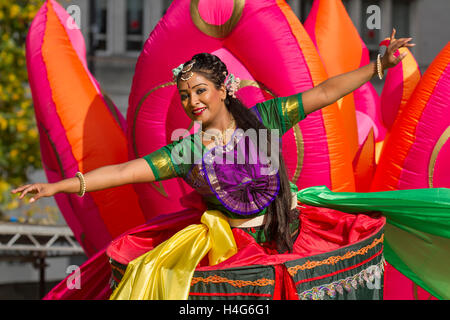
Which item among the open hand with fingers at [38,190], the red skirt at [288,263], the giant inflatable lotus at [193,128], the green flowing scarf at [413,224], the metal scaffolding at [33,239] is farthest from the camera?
the metal scaffolding at [33,239]

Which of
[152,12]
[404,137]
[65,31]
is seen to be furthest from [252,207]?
[152,12]

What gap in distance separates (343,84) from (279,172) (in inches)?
16.2

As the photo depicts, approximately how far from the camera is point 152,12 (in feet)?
31.9

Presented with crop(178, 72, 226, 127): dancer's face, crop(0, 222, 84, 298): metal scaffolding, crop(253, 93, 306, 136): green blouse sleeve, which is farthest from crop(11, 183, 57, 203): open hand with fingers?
crop(0, 222, 84, 298): metal scaffolding

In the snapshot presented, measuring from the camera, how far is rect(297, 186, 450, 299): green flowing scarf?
2.54 m

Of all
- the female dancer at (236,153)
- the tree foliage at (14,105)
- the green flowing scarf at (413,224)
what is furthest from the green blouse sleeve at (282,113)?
the tree foliage at (14,105)

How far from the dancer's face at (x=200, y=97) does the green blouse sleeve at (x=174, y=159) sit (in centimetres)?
12

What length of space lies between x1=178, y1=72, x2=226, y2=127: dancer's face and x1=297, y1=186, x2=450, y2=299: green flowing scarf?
62 centimetres

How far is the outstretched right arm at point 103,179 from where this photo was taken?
80.4 inches

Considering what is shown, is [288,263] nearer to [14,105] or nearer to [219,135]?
[219,135]

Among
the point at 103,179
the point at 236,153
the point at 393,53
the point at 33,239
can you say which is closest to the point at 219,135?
the point at 236,153

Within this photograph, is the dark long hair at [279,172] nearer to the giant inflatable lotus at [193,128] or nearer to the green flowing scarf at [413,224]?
the green flowing scarf at [413,224]

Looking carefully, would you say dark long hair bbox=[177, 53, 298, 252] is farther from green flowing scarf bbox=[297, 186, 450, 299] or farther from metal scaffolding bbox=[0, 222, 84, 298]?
metal scaffolding bbox=[0, 222, 84, 298]
